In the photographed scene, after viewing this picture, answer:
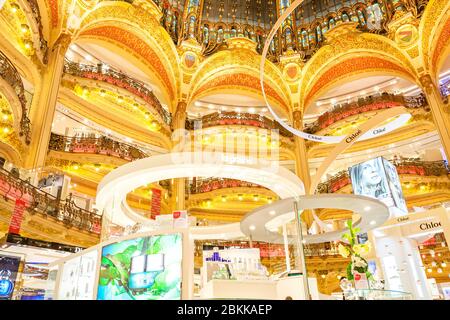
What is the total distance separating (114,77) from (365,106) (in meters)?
15.6

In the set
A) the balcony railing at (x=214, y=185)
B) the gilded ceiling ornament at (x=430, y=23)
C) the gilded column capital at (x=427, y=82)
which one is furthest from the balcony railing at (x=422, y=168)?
the balcony railing at (x=214, y=185)

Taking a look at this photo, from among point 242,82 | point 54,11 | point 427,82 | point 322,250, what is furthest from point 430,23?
point 54,11

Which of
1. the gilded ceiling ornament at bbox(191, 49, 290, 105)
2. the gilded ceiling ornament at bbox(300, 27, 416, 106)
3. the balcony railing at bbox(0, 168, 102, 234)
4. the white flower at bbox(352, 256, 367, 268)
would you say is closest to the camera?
the white flower at bbox(352, 256, 367, 268)

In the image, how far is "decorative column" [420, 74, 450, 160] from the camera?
18.0 meters

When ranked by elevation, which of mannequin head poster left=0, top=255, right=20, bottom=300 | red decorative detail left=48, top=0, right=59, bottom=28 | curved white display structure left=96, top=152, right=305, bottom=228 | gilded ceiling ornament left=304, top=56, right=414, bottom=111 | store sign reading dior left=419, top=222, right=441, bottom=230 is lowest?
mannequin head poster left=0, top=255, right=20, bottom=300

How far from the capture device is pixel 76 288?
716 centimetres

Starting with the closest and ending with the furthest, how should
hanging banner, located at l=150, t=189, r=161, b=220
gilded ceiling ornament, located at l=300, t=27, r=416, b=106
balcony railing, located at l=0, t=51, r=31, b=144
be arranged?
balcony railing, located at l=0, t=51, r=31, b=144 < hanging banner, located at l=150, t=189, r=161, b=220 < gilded ceiling ornament, located at l=300, t=27, r=416, b=106

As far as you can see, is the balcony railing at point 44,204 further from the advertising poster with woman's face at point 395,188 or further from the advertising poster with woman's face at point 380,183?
the advertising poster with woman's face at point 395,188

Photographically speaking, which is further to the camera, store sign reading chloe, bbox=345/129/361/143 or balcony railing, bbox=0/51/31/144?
balcony railing, bbox=0/51/31/144

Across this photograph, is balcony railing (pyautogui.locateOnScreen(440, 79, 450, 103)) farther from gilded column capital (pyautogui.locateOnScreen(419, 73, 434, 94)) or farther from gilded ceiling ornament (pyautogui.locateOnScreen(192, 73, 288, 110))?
gilded ceiling ornament (pyautogui.locateOnScreen(192, 73, 288, 110))

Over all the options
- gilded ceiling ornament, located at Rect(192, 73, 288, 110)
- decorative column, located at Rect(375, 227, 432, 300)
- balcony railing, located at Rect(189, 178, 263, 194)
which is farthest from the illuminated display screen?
gilded ceiling ornament, located at Rect(192, 73, 288, 110)

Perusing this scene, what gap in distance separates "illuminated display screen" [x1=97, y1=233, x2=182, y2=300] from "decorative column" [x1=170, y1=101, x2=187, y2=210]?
12726 millimetres

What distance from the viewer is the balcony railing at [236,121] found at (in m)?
23.7
